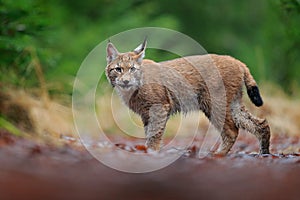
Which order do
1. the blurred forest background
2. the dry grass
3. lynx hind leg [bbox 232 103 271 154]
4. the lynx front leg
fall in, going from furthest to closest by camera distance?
the blurred forest background
the dry grass
lynx hind leg [bbox 232 103 271 154]
the lynx front leg

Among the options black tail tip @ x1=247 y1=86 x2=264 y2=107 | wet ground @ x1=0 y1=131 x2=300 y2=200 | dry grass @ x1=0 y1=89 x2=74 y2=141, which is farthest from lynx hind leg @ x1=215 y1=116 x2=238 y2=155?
dry grass @ x1=0 y1=89 x2=74 y2=141

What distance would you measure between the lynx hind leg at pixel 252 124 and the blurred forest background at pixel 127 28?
218 centimetres

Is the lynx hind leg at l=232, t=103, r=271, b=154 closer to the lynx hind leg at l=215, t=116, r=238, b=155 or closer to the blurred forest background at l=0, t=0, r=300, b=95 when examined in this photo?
the lynx hind leg at l=215, t=116, r=238, b=155

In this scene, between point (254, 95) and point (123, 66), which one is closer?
point (123, 66)

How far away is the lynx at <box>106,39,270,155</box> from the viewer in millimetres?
4895

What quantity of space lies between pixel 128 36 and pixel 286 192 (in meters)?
7.98

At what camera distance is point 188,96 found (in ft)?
16.5

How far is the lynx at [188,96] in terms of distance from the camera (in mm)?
4895

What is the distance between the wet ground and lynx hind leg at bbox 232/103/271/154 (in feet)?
4.39

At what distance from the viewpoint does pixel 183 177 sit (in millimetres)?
3186

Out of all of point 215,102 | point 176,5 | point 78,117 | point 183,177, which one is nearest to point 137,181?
point 183,177

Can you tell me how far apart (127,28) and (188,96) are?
7013 millimetres

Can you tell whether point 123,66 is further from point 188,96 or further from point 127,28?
point 127,28

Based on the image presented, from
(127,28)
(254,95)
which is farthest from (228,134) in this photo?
(127,28)
